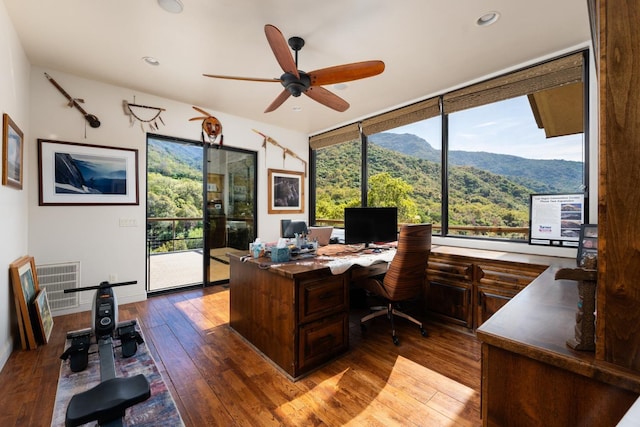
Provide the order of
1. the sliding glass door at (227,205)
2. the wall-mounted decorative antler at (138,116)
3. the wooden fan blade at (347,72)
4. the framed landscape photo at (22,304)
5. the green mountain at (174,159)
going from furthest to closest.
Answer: the sliding glass door at (227,205) < the green mountain at (174,159) < the wall-mounted decorative antler at (138,116) < the framed landscape photo at (22,304) < the wooden fan blade at (347,72)

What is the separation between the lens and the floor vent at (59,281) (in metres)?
3.23

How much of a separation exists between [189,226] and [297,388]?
3.39 meters

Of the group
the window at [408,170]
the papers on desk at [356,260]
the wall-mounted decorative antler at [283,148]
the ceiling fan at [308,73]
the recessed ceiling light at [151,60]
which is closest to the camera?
the ceiling fan at [308,73]

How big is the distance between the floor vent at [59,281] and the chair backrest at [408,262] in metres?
3.63

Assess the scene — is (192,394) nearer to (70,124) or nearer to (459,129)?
(70,124)

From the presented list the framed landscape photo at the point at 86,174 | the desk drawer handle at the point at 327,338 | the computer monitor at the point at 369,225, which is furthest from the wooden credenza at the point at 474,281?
the framed landscape photo at the point at 86,174

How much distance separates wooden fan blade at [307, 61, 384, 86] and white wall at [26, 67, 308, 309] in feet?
9.10

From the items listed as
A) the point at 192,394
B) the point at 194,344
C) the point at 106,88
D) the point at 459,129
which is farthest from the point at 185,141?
the point at 459,129

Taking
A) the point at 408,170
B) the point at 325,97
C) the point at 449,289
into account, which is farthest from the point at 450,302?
the point at 325,97

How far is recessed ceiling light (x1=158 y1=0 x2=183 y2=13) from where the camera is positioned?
7.02 feet

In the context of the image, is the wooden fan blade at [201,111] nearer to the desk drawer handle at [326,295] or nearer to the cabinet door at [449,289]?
the desk drawer handle at [326,295]

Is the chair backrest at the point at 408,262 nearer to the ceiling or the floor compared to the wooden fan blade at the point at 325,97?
nearer to the floor

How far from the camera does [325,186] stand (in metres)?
5.73

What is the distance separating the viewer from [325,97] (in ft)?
9.07
